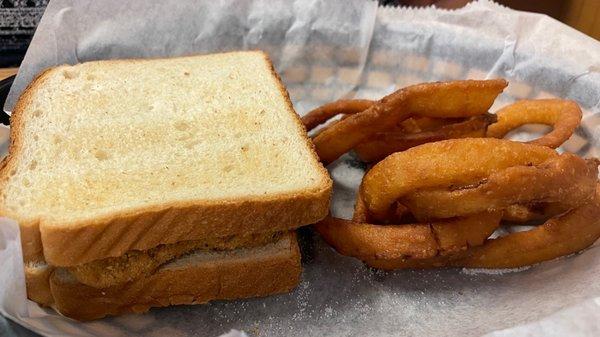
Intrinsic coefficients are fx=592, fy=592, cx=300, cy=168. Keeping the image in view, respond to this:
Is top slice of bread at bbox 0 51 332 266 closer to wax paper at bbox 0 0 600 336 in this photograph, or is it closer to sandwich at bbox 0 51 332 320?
sandwich at bbox 0 51 332 320

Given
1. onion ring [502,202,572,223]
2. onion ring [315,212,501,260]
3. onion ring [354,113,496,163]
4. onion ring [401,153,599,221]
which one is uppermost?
onion ring [401,153,599,221]

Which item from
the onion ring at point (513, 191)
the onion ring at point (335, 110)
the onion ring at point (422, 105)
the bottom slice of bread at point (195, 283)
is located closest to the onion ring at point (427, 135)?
the onion ring at point (422, 105)

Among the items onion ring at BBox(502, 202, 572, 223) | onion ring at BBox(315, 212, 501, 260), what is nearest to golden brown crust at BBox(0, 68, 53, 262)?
onion ring at BBox(315, 212, 501, 260)

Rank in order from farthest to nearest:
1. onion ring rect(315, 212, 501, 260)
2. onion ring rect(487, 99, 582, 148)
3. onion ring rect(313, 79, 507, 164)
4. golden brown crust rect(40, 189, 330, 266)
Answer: onion ring rect(487, 99, 582, 148), onion ring rect(313, 79, 507, 164), onion ring rect(315, 212, 501, 260), golden brown crust rect(40, 189, 330, 266)

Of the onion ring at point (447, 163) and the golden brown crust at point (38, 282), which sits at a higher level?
the onion ring at point (447, 163)

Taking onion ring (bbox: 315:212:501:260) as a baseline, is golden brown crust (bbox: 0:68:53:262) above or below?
above

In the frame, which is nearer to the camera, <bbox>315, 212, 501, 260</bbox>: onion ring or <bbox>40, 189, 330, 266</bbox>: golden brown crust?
<bbox>40, 189, 330, 266</bbox>: golden brown crust

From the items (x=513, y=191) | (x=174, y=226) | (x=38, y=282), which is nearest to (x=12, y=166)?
(x=38, y=282)

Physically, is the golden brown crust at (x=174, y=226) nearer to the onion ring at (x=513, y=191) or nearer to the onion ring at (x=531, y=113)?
the onion ring at (x=513, y=191)
